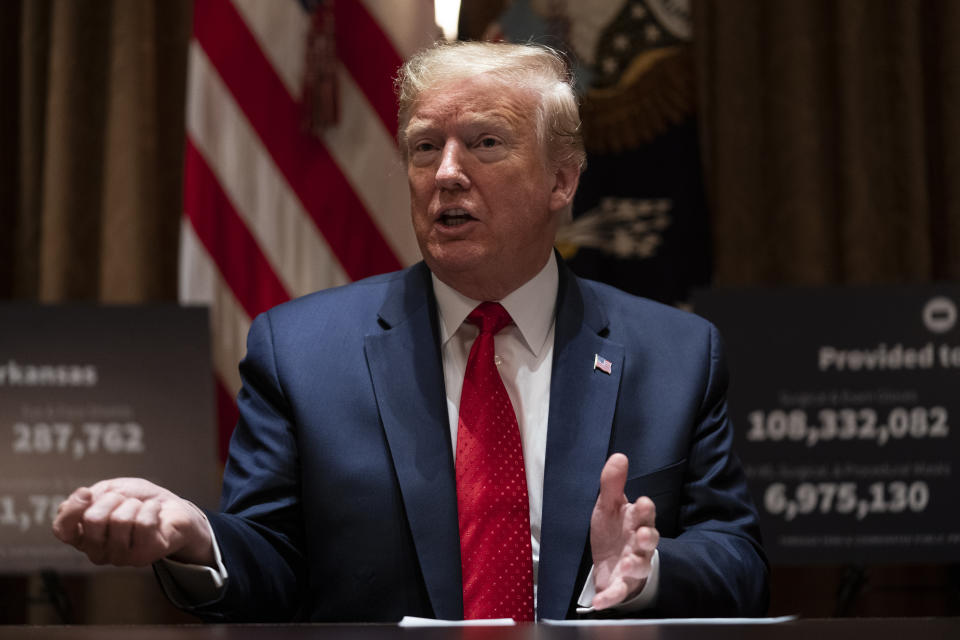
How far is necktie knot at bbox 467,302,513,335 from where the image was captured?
2.02 m

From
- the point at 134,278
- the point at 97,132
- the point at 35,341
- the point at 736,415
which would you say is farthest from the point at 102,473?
the point at 736,415

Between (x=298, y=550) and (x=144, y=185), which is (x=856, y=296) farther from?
(x=144, y=185)

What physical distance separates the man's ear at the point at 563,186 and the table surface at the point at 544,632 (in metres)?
1.09

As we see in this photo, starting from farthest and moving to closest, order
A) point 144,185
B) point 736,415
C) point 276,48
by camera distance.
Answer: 1. point 144,185
2. point 276,48
3. point 736,415

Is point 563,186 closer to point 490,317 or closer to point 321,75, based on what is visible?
point 490,317

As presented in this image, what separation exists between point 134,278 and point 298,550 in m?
1.92

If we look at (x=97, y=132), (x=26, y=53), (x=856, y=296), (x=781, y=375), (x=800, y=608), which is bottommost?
(x=800, y=608)

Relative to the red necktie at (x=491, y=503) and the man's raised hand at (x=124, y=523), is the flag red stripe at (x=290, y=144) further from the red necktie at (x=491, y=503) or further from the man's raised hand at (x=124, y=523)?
the man's raised hand at (x=124, y=523)

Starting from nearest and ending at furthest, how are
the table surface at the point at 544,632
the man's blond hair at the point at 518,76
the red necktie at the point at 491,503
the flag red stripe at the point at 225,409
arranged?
the table surface at the point at 544,632 → the red necktie at the point at 491,503 → the man's blond hair at the point at 518,76 → the flag red stripe at the point at 225,409

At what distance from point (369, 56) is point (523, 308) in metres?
1.57

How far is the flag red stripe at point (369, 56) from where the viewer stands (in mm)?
3355

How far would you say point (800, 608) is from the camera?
361 centimetres

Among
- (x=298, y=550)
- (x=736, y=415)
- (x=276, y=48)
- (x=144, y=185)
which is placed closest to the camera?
(x=298, y=550)

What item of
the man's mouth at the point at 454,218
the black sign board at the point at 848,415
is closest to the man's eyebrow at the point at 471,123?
the man's mouth at the point at 454,218
